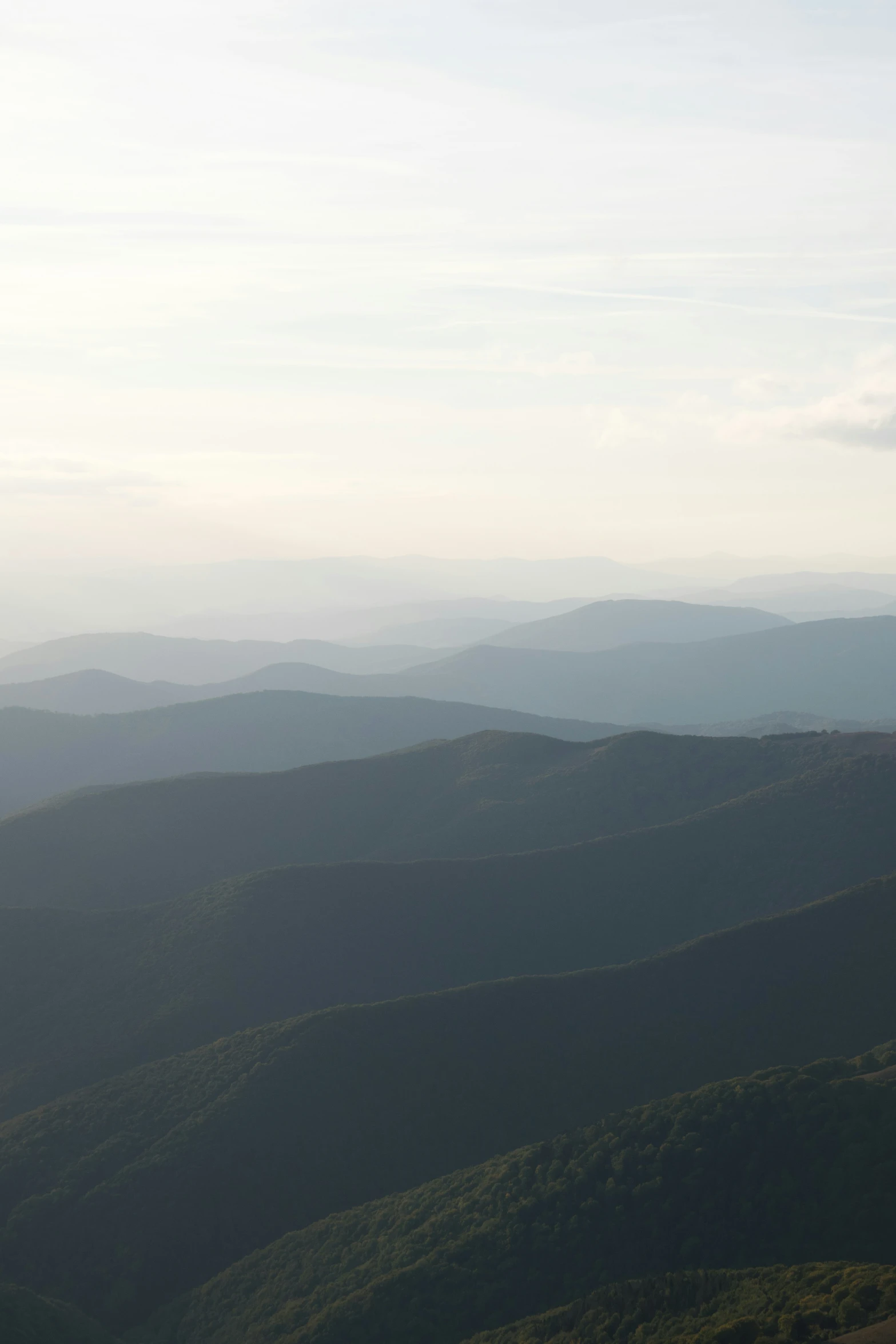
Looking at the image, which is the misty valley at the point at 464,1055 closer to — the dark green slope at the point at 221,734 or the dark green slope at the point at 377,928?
the dark green slope at the point at 377,928

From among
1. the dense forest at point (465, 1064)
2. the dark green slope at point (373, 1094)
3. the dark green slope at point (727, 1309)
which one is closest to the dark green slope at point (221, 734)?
the dense forest at point (465, 1064)

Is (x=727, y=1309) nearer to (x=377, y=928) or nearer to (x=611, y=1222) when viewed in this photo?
(x=611, y=1222)

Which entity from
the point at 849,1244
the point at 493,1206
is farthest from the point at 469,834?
the point at 849,1244

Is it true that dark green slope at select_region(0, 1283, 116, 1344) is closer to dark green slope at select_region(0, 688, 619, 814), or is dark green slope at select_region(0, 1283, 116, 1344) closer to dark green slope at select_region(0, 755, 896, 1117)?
dark green slope at select_region(0, 755, 896, 1117)

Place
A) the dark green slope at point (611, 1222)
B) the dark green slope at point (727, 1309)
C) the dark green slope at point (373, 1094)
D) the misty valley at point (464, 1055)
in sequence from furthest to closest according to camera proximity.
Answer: the dark green slope at point (373, 1094) < the misty valley at point (464, 1055) < the dark green slope at point (611, 1222) < the dark green slope at point (727, 1309)

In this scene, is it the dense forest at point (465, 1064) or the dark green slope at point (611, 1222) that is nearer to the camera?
the dark green slope at point (611, 1222)

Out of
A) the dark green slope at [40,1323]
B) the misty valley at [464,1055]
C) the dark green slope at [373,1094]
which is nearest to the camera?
the dark green slope at [40,1323]

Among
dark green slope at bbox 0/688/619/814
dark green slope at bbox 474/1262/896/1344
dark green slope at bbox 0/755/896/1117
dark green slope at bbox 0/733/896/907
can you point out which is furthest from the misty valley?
dark green slope at bbox 0/688/619/814

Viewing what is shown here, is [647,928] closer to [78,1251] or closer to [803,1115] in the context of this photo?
[803,1115]
